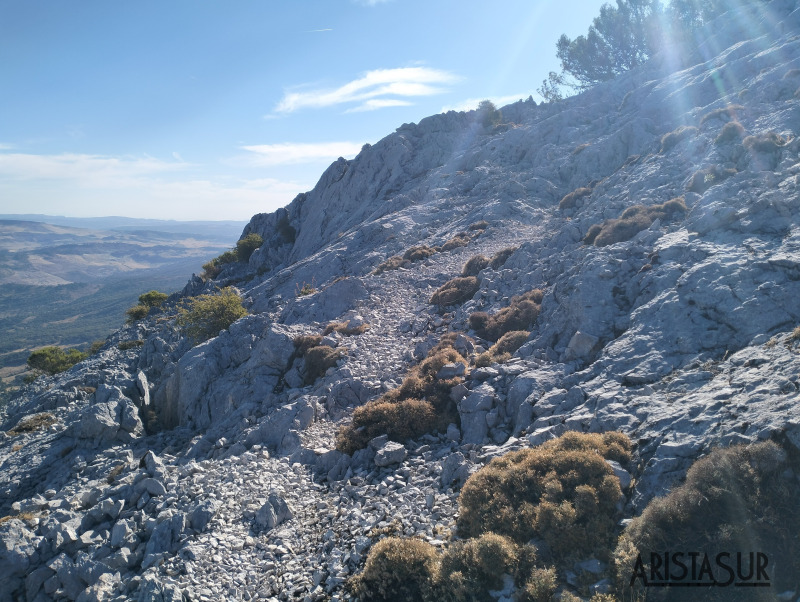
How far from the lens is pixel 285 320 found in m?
30.9

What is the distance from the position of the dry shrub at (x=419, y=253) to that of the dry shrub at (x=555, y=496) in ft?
90.6

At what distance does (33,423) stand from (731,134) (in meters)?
43.9

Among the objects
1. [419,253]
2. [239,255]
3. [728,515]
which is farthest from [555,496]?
[239,255]

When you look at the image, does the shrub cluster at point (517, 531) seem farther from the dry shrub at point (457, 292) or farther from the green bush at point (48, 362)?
the green bush at point (48, 362)

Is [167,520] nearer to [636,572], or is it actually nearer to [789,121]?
[636,572]

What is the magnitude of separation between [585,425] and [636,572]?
4.53 metres

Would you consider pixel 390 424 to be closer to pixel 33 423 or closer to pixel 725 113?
pixel 33 423

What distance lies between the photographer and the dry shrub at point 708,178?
71.0ft

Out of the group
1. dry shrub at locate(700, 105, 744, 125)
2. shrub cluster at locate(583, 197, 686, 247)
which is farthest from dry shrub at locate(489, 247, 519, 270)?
dry shrub at locate(700, 105, 744, 125)

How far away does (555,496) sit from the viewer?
973cm

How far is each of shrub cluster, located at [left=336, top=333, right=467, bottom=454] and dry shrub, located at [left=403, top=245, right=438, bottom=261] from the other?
20734 millimetres

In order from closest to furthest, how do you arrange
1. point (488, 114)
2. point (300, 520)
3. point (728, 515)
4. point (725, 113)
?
point (728, 515)
point (300, 520)
point (725, 113)
point (488, 114)

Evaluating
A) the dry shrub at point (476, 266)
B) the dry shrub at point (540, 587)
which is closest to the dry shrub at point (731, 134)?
the dry shrub at point (476, 266)

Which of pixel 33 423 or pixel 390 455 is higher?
pixel 390 455
